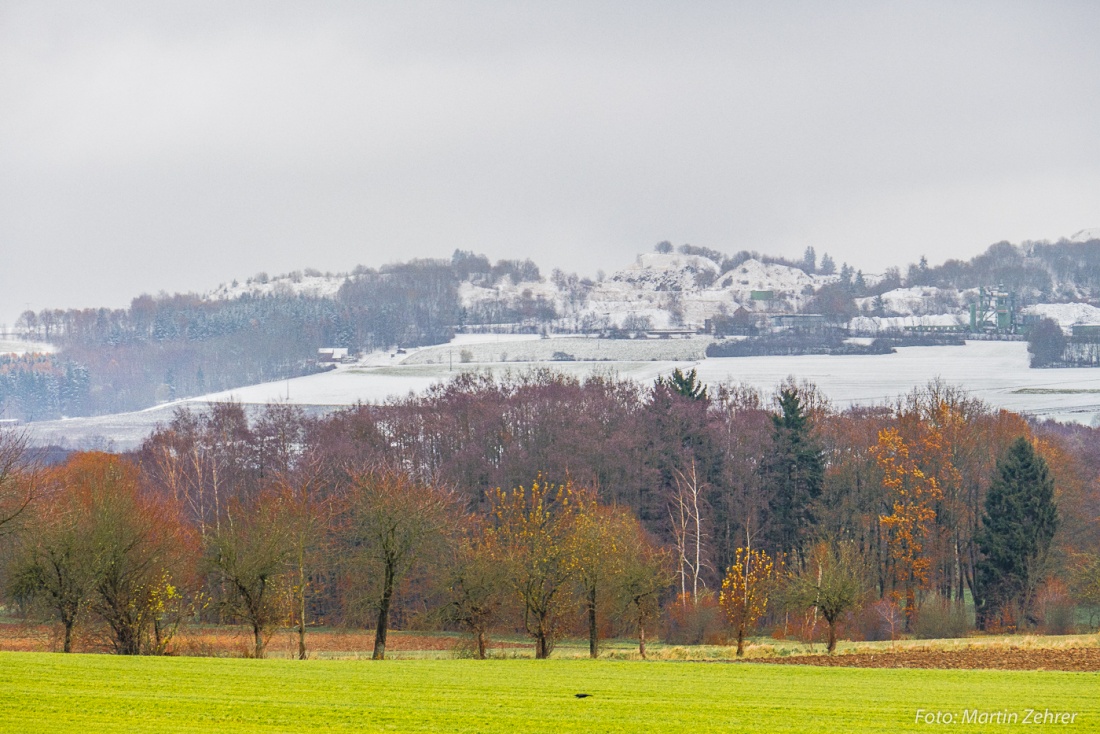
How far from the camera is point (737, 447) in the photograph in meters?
70.2

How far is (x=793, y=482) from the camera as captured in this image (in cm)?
6694

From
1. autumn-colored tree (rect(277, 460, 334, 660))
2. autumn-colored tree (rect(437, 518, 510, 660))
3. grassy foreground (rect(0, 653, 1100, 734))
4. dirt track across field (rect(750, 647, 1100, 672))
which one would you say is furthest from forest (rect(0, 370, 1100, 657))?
grassy foreground (rect(0, 653, 1100, 734))

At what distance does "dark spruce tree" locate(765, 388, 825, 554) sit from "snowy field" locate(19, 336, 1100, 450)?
46080 millimetres

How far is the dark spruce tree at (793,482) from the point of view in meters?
66.1

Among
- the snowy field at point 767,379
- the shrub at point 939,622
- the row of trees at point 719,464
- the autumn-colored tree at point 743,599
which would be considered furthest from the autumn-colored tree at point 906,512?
the snowy field at point 767,379

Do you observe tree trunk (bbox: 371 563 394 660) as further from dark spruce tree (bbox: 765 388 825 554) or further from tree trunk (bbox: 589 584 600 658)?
dark spruce tree (bbox: 765 388 825 554)

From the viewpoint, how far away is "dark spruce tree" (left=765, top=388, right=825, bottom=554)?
66.1 metres

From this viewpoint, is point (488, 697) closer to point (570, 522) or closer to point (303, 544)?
point (303, 544)

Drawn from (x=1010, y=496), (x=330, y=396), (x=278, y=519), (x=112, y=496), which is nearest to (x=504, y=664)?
(x=278, y=519)

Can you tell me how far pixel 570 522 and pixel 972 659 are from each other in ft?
59.2

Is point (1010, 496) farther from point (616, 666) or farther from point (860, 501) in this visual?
point (616, 666)

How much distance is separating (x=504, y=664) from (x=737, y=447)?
39663mm

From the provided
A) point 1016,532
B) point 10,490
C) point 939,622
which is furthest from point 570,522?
point 1016,532

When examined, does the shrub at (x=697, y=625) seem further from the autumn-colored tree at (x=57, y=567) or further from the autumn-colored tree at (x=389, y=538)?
the autumn-colored tree at (x=57, y=567)
